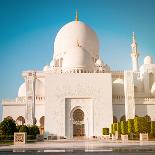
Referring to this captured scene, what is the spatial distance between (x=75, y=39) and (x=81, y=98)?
Result: 9.70 m

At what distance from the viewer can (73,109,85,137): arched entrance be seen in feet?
96.0

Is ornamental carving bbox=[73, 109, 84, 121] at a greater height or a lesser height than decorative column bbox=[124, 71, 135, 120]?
lesser

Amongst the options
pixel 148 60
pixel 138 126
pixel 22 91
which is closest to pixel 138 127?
pixel 138 126

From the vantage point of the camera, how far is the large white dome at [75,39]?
36125 mm

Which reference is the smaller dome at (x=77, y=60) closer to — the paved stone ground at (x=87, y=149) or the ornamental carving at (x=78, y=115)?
the ornamental carving at (x=78, y=115)

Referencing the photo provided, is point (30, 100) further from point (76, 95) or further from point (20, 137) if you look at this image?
point (20, 137)

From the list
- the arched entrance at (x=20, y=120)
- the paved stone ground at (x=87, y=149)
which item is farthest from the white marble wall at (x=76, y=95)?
the paved stone ground at (x=87, y=149)

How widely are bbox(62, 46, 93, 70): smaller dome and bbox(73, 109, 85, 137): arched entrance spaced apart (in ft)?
16.7

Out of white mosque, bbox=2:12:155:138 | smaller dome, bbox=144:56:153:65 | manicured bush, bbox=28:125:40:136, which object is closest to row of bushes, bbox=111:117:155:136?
white mosque, bbox=2:12:155:138

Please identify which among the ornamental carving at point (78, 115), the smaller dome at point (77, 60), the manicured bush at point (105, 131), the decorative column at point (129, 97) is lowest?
the manicured bush at point (105, 131)

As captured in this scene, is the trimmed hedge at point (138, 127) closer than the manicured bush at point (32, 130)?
Yes

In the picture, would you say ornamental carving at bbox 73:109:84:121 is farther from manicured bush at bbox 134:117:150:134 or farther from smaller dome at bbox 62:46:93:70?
manicured bush at bbox 134:117:150:134

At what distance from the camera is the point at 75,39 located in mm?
36219

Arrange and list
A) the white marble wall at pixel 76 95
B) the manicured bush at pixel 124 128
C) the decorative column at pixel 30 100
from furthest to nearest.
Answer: the decorative column at pixel 30 100 < the white marble wall at pixel 76 95 < the manicured bush at pixel 124 128
